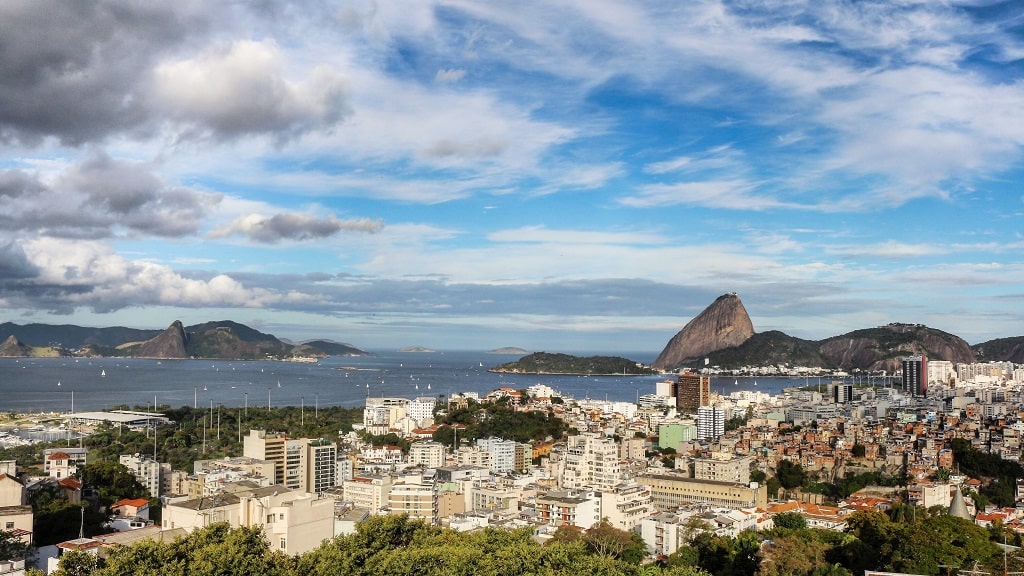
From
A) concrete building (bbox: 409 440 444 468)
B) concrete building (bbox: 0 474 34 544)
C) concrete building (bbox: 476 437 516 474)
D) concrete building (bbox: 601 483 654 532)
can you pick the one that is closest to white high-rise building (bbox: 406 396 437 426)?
concrete building (bbox: 476 437 516 474)

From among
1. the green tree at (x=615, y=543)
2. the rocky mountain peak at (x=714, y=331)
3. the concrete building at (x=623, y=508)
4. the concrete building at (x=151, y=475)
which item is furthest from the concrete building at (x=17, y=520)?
the rocky mountain peak at (x=714, y=331)

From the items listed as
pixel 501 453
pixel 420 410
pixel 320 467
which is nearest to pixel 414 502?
pixel 320 467

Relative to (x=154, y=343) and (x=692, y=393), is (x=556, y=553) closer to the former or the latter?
(x=692, y=393)

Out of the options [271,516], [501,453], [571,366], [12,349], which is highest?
[12,349]

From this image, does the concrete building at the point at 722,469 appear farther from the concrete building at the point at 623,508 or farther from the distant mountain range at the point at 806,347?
the distant mountain range at the point at 806,347

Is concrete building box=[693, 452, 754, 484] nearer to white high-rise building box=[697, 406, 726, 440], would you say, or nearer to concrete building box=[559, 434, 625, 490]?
concrete building box=[559, 434, 625, 490]

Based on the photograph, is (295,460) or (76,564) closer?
(76,564)

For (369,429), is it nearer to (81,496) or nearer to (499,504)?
(499,504)
